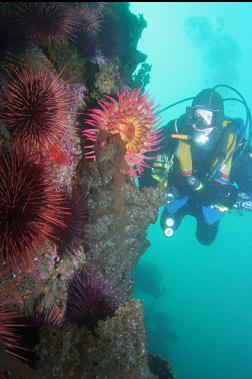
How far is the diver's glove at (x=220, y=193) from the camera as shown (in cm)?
930

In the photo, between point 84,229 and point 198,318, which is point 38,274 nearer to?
point 84,229

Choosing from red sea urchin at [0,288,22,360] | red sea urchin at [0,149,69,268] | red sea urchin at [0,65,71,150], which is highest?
red sea urchin at [0,65,71,150]

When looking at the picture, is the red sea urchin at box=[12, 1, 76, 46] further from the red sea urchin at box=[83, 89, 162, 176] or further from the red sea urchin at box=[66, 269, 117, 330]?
the red sea urchin at box=[66, 269, 117, 330]

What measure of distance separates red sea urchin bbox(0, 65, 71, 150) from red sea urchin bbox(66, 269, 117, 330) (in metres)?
1.87

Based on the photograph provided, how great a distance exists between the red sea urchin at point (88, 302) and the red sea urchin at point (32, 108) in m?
1.87

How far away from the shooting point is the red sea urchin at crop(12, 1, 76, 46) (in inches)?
154

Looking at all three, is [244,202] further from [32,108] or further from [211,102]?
[32,108]

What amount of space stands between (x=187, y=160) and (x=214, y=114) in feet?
4.76

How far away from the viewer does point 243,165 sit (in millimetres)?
10344

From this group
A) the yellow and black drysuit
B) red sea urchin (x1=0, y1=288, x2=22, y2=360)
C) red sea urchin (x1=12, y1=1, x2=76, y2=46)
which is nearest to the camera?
red sea urchin (x1=0, y1=288, x2=22, y2=360)

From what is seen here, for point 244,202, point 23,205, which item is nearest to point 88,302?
point 23,205

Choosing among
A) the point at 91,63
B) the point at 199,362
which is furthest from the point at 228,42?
the point at 91,63

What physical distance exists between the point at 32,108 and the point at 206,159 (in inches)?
272

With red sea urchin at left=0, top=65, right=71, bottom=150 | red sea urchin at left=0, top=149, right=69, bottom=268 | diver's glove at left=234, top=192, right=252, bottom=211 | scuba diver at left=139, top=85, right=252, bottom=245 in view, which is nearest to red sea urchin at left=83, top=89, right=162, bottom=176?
red sea urchin at left=0, top=65, right=71, bottom=150
